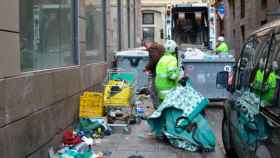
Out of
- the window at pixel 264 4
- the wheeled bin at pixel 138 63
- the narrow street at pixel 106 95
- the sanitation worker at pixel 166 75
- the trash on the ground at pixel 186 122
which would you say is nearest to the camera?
the narrow street at pixel 106 95

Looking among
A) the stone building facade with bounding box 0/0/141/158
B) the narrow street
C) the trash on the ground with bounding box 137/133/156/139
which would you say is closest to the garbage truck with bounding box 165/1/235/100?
the narrow street

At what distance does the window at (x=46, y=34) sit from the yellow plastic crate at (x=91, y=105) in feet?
2.13

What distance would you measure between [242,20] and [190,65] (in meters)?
18.9

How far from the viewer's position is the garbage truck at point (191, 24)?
65.3 ft

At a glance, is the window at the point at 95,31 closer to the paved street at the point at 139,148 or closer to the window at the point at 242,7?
the paved street at the point at 139,148

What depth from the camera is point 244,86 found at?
5.37 m

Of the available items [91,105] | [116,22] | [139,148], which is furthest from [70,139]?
[116,22]

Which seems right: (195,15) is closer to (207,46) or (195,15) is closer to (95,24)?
(207,46)

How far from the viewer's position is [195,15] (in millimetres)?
20609

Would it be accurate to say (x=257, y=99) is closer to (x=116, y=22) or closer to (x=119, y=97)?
(x=119, y=97)

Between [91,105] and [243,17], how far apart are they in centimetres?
2369

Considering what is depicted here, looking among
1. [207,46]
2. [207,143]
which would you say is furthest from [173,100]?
[207,46]

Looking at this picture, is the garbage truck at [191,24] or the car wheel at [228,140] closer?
the car wheel at [228,140]

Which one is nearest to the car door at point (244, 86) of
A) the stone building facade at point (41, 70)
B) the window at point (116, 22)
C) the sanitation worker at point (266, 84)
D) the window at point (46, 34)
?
the sanitation worker at point (266, 84)
